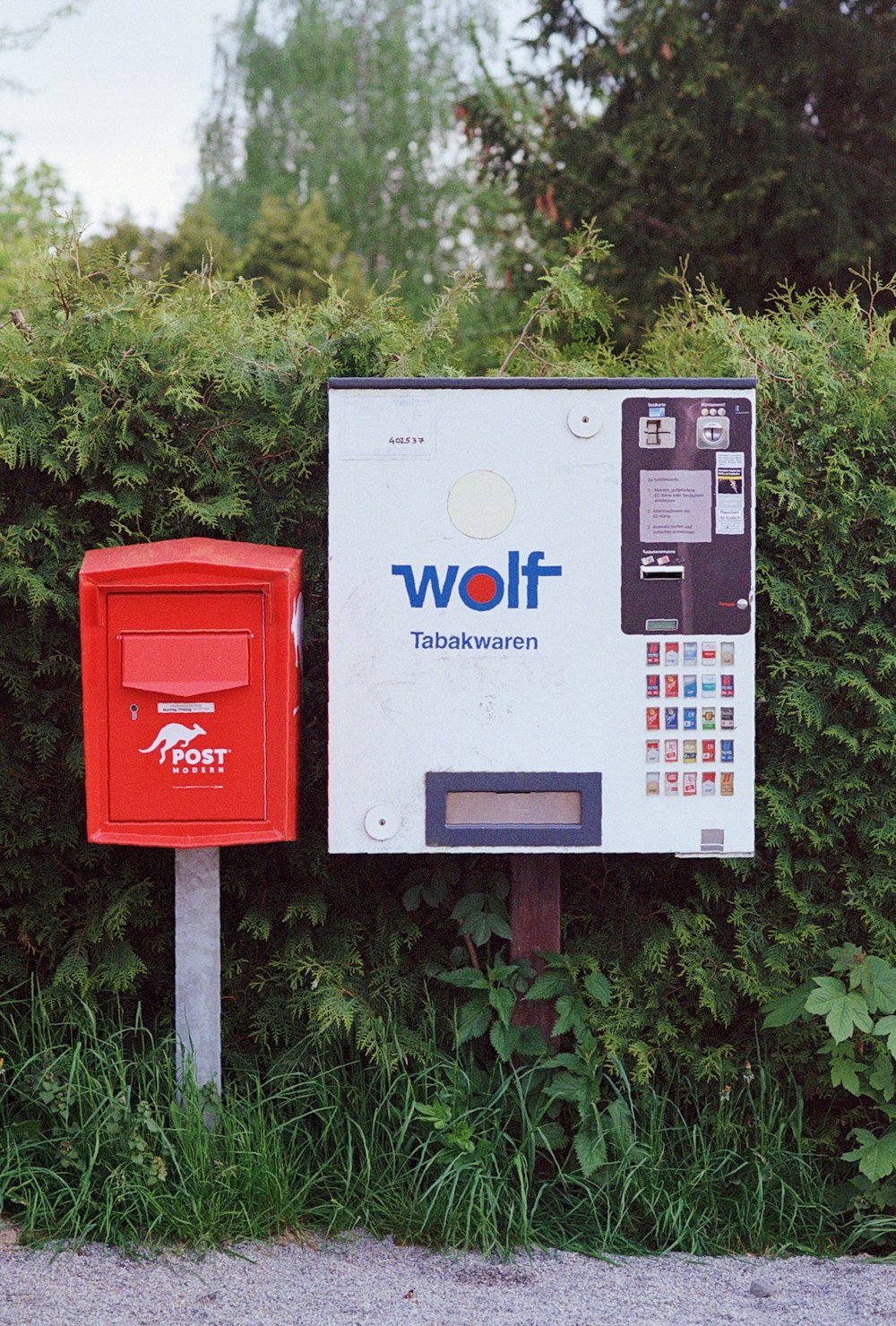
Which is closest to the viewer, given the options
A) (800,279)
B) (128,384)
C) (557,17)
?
(128,384)

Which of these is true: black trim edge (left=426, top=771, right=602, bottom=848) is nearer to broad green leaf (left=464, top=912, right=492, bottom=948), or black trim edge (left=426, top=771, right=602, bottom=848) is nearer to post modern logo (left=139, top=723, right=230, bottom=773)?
broad green leaf (left=464, top=912, right=492, bottom=948)

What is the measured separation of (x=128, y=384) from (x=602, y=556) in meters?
1.34

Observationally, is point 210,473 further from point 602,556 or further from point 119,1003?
point 119,1003

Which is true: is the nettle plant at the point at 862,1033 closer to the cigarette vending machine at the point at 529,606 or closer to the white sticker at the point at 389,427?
the cigarette vending machine at the point at 529,606

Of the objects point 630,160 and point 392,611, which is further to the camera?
point 630,160

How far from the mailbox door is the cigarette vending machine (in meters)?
0.24

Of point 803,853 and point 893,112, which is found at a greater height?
point 893,112

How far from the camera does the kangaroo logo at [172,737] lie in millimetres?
2799

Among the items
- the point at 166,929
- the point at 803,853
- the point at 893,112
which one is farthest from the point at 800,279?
the point at 166,929

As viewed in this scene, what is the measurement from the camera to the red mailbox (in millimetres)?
2789

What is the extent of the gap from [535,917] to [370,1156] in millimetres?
729

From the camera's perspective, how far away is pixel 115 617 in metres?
2.80

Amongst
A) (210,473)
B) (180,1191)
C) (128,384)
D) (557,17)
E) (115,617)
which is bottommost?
(180,1191)

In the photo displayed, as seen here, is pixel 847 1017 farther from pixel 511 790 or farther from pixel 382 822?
pixel 382 822
